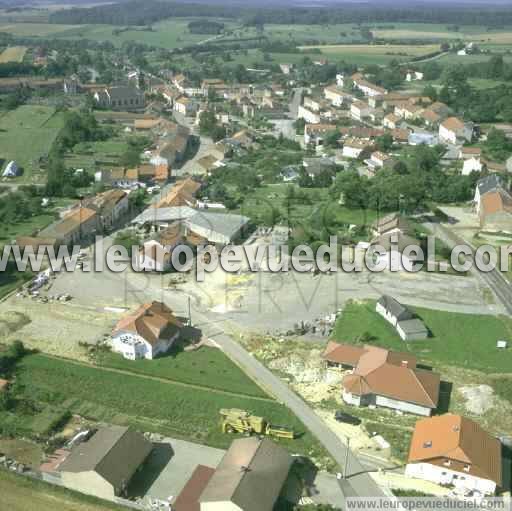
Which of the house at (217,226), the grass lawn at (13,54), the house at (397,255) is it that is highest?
the grass lawn at (13,54)

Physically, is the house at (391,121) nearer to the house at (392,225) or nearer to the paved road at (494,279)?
the paved road at (494,279)

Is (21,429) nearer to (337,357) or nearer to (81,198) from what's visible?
(337,357)

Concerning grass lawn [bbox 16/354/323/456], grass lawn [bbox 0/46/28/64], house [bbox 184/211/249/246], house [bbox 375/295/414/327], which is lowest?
grass lawn [bbox 16/354/323/456]

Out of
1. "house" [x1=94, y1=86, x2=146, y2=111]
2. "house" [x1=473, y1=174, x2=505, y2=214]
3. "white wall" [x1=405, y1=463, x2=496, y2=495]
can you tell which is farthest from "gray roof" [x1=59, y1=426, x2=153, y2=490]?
"house" [x1=94, y1=86, x2=146, y2=111]

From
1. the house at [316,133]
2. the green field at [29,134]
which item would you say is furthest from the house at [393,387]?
the house at [316,133]

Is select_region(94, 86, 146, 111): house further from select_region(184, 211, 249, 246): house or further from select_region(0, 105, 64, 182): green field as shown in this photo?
select_region(184, 211, 249, 246): house
